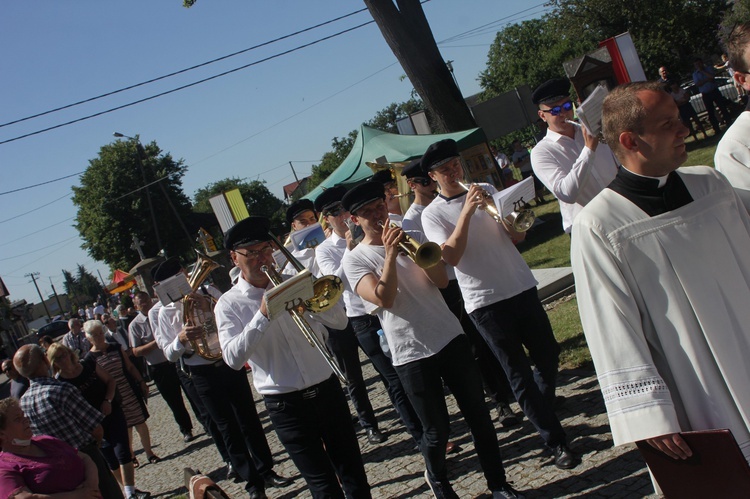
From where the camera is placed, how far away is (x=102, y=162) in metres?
56.5

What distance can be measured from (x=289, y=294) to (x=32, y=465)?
2.43 m

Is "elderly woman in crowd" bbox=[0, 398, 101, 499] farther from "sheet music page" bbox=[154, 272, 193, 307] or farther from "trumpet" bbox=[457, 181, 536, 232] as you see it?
"trumpet" bbox=[457, 181, 536, 232]

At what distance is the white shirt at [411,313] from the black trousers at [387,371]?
3.61ft

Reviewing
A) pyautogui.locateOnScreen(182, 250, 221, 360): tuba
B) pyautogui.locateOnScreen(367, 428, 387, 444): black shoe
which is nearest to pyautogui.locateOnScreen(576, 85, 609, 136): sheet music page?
pyautogui.locateOnScreen(182, 250, 221, 360): tuba

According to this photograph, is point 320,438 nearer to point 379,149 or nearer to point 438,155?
point 438,155

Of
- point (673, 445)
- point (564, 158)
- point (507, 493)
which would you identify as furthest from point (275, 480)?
point (673, 445)

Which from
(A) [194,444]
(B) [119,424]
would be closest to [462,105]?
(A) [194,444]

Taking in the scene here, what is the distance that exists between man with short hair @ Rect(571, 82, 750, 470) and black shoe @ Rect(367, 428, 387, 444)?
→ 477cm

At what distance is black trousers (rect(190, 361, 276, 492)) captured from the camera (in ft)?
22.0

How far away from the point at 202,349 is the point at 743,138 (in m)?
4.54

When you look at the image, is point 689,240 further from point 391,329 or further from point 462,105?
point 462,105

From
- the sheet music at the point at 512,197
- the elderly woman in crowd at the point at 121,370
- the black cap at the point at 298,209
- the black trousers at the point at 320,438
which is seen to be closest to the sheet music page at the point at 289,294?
the black trousers at the point at 320,438

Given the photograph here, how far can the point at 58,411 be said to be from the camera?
650cm

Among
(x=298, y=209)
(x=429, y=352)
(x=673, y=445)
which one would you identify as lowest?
(x=673, y=445)
